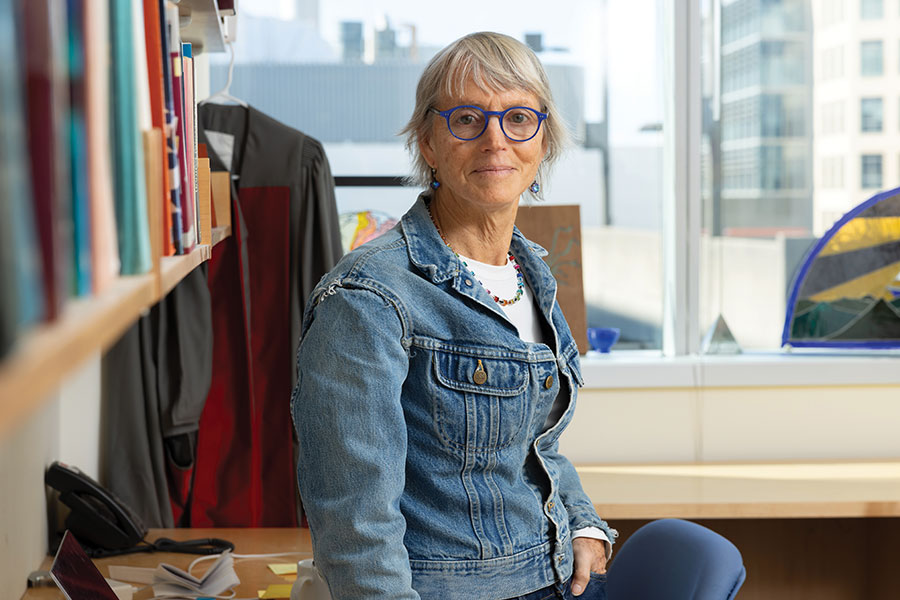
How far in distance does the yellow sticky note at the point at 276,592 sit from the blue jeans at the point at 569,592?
57 cm

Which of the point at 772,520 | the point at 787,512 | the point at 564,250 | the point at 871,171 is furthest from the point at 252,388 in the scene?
the point at 871,171

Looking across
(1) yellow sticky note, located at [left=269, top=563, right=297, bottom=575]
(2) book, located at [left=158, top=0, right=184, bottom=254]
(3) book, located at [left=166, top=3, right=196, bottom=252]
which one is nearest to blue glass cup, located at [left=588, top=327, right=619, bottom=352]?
(1) yellow sticky note, located at [left=269, top=563, right=297, bottom=575]

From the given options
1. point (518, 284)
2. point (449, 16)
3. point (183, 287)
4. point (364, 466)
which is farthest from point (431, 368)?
point (449, 16)

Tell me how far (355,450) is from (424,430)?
5.6 inches

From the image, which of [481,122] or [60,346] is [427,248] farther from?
[60,346]

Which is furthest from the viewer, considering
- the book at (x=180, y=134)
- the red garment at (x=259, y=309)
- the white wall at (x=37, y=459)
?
the red garment at (x=259, y=309)

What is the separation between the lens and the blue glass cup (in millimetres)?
3143

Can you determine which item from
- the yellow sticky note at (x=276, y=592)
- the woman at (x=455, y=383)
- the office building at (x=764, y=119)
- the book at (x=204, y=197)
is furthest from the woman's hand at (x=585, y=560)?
the office building at (x=764, y=119)

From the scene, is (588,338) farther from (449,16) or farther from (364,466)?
(364,466)

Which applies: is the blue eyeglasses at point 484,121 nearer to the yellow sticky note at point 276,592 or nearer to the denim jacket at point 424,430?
the denim jacket at point 424,430

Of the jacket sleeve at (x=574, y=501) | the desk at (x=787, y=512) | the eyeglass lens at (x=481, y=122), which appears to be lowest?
the desk at (x=787, y=512)

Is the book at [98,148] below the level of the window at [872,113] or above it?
below

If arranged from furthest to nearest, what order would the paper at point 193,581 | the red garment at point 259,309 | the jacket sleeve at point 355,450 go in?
the red garment at point 259,309 < the paper at point 193,581 < the jacket sleeve at point 355,450

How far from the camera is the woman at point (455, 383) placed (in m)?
1.28
